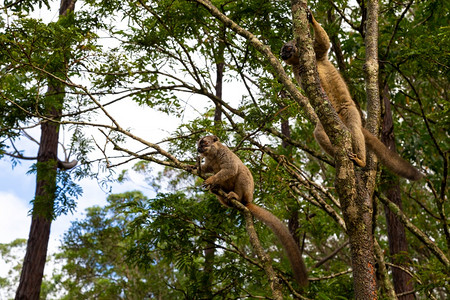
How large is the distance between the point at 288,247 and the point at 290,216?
489 centimetres

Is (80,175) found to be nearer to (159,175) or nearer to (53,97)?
(53,97)

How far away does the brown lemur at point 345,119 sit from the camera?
221 inches

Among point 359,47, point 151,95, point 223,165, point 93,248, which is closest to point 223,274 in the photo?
point 223,165

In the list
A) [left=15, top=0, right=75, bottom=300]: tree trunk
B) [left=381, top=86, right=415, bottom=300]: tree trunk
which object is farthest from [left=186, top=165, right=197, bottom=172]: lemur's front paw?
[left=381, top=86, right=415, bottom=300]: tree trunk

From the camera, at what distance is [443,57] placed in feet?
23.1

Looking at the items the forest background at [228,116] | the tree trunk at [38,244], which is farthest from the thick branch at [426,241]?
the tree trunk at [38,244]

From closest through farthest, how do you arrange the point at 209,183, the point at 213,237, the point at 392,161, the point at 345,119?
1. the point at 392,161
2. the point at 345,119
3. the point at 209,183
4. the point at 213,237

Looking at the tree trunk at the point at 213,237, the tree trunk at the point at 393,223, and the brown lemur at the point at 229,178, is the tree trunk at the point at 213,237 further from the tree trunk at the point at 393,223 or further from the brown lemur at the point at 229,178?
the tree trunk at the point at 393,223

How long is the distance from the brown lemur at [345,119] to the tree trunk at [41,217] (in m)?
6.15

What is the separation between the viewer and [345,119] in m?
6.41

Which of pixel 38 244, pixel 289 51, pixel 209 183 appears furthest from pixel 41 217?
pixel 289 51

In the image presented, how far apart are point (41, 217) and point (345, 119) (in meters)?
8.86

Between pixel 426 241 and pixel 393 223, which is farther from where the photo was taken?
pixel 393 223

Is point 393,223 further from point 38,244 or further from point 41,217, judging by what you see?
point 38,244
